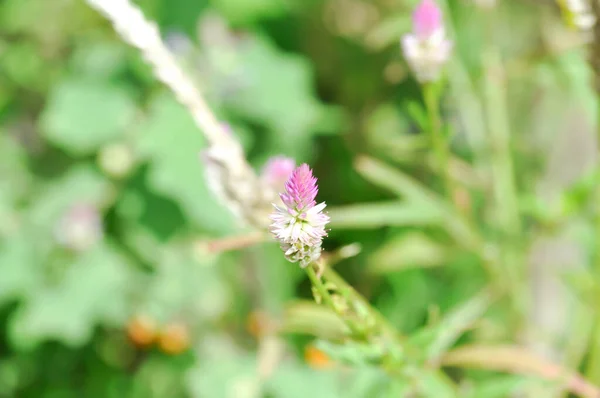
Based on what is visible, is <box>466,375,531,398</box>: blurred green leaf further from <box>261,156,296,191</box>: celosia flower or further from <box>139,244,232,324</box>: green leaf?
<box>139,244,232,324</box>: green leaf

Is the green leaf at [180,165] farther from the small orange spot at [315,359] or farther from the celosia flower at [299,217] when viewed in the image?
the celosia flower at [299,217]

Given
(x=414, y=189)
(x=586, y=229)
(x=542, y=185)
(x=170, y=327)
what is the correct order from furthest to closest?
(x=170, y=327) → (x=542, y=185) → (x=586, y=229) → (x=414, y=189)

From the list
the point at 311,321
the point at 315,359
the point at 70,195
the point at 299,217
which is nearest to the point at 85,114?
the point at 70,195

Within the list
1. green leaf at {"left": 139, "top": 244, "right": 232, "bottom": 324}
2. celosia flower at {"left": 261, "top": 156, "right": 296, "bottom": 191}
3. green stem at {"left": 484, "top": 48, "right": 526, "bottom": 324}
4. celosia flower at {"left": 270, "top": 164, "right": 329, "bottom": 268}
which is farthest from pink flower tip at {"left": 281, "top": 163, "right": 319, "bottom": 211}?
green leaf at {"left": 139, "top": 244, "right": 232, "bottom": 324}

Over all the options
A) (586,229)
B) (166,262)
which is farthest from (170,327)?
(586,229)

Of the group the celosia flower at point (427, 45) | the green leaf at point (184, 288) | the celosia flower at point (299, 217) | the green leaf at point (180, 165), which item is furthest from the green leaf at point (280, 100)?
the celosia flower at point (299, 217)

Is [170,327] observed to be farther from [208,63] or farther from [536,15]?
[536,15]
